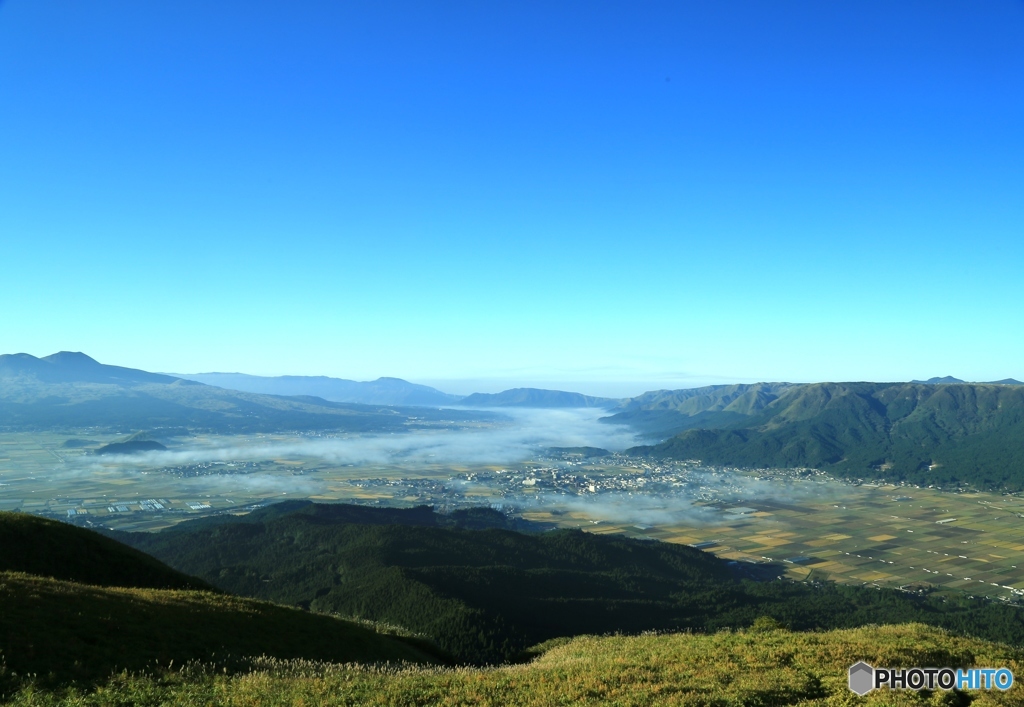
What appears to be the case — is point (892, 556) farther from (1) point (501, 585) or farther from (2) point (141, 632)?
(2) point (141, 632)

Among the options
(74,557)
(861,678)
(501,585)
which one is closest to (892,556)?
(501,585)

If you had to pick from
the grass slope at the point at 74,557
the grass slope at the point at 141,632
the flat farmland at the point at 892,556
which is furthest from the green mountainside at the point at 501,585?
the grass slope at the point at 141,632

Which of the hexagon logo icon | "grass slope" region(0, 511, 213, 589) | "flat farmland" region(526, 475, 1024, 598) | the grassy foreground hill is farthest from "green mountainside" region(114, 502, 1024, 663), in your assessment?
the hexagon logo icon

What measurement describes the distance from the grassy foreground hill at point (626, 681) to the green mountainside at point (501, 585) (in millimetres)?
38198

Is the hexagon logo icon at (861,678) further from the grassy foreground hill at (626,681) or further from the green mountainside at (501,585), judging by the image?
the green mountainside at (501,585)

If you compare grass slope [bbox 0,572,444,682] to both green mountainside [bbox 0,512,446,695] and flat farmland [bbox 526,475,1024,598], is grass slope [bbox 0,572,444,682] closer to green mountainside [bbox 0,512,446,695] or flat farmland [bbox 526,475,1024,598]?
green mountainside [bbox 0,512,446,695]

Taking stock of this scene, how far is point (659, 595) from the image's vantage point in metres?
→ 116

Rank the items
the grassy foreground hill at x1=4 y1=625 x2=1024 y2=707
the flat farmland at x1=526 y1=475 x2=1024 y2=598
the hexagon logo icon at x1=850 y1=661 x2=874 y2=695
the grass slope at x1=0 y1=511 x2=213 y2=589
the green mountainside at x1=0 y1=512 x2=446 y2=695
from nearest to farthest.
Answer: the grassy foreground hill at x1=4 y1=625 x2=1024 y2=707 → the hexagon logo icon at x1=850 y1=661 x2=874 y2=695 → the green mountainside at x1=0 y1=512 x2=446 y2=695 → the grass slope at x1=0 y1=511 x2=213 y2=589 → the flat farmland at x1=526 y1=475 x2=1024 y2=598

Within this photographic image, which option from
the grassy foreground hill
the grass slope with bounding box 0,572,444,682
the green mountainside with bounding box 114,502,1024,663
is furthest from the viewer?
the green mountainside with bounding box 114,502,1024,663

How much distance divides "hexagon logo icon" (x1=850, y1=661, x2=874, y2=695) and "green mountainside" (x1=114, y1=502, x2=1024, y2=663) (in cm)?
4230

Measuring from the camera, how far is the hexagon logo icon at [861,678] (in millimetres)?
20094

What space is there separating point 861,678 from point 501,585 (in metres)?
88.3

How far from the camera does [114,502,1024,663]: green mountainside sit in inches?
3354

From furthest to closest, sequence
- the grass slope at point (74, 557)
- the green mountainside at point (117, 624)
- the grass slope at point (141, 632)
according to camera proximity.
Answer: the grass slope at point (74, 557) → the green mountainside at point (117, 624) → the grass slope at point (141, 632)
